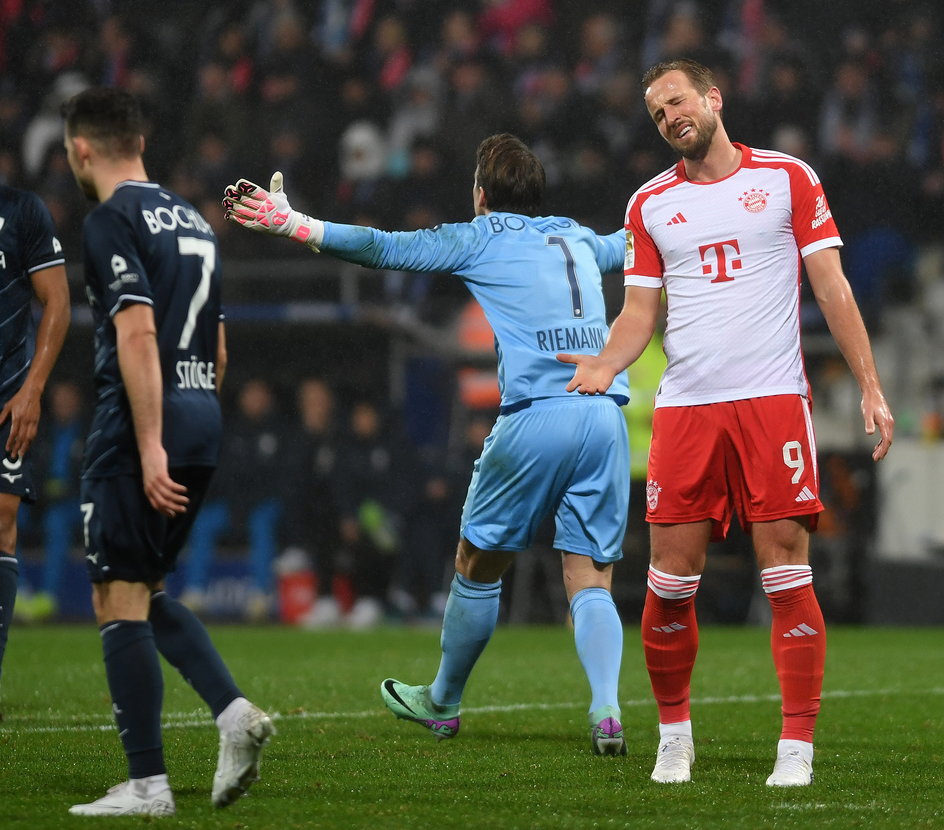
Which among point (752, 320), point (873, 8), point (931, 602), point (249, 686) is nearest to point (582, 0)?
point (873, 8)

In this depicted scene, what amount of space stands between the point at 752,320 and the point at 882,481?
28.1 ft

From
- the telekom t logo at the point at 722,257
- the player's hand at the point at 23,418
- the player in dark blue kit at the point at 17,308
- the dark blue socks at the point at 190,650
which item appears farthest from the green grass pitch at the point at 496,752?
the telekom t logo at the point at 722,257

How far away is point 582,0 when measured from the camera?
17000 millimetres

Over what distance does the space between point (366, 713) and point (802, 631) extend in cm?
244

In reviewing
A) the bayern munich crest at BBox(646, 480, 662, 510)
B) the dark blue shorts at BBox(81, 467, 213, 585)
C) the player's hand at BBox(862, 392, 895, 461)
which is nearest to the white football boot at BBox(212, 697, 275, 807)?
the dark blue shorts at BBox(81, 467, 213, 585)

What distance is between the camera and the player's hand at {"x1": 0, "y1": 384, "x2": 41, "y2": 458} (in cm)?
Result: 534

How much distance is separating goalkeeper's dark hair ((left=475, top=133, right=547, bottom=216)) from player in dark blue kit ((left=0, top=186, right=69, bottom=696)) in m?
1.59

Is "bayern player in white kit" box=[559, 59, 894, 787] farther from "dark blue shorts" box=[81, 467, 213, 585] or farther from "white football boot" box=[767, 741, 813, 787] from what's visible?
"dark blue shorts" box=[81, 467, 213, 585]

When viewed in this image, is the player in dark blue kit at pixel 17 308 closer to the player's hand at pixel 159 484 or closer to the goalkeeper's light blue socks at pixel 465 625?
the goalkeeper's light blue socks at pixel 465 625

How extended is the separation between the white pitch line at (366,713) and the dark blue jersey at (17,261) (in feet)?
4.05

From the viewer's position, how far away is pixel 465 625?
5316mm

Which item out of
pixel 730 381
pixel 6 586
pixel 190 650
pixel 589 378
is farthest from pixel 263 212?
pixel 6 586

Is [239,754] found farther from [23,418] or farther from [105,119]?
[23,418]

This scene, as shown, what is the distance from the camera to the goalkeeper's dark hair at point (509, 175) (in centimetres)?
535
